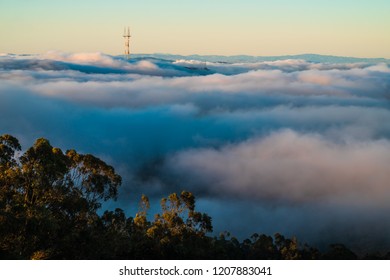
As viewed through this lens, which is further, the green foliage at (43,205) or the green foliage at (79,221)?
the green foliage at (79,221)

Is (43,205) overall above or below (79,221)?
above

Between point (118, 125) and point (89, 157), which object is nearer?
point (89, 157)

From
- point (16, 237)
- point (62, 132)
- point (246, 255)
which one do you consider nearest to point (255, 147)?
point (62, 132)

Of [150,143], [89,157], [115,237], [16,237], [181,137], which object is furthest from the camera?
[181,137]

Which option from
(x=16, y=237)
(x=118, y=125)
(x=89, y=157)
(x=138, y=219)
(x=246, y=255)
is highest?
(x=89, y=157)

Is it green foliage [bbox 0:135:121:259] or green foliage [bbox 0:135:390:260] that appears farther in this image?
green foliage [bbox 0:135:390:260]

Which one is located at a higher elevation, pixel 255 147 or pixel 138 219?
pixel 138 219

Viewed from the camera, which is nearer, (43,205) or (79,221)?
(43,205)

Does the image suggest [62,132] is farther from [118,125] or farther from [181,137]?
[181,137]
